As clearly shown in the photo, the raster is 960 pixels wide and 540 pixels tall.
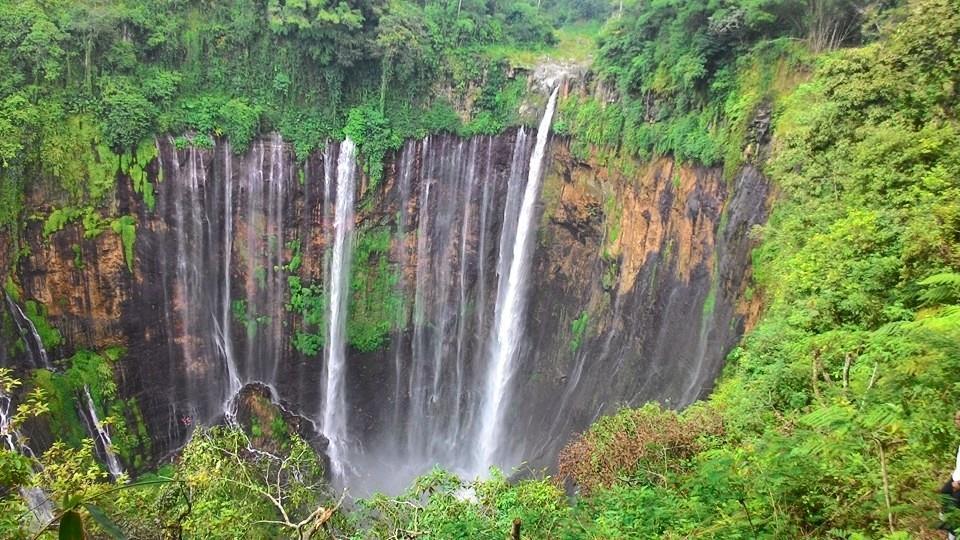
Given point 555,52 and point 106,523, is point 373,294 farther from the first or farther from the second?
point 106,523

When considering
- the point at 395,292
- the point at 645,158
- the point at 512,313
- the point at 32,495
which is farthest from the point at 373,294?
the point at 32,495

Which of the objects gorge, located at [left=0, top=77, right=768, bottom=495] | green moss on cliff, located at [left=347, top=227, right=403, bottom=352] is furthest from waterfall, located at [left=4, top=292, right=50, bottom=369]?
green moss on cliff, located at [left=347, top=227, right=403, bottom=352]

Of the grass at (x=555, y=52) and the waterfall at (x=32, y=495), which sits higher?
the grass at (x=555, y=52)

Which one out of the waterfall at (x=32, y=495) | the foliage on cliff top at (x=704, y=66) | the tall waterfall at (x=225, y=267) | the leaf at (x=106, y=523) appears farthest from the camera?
the tall waterfall at (x=225, y=267)

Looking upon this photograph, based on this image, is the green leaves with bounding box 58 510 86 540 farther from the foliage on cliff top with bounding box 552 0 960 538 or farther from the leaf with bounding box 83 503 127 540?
the foliage on cliff top with bounding box 552 0 960 538

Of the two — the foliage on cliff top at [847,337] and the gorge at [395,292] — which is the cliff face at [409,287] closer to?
the gorge at [395,292]

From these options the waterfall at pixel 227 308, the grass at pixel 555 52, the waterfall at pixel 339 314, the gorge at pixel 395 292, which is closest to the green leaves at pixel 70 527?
the gorge at pixel 395 292
